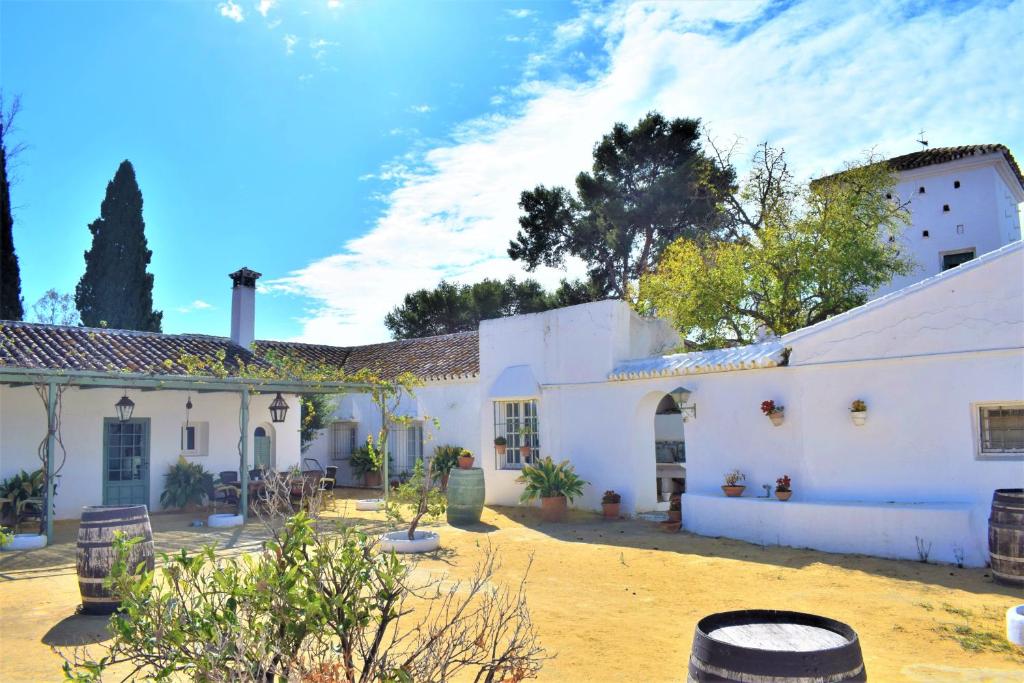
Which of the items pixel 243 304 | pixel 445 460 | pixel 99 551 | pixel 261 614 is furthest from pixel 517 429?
pixel 261 614

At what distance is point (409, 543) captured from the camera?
34.9 feet

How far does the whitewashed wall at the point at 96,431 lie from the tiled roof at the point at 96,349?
1.02m

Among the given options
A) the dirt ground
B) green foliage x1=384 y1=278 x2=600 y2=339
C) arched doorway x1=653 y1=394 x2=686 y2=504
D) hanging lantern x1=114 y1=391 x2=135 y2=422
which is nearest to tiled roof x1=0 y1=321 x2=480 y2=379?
hanging lantern x1=114 y1=391 x2=135 y2=422

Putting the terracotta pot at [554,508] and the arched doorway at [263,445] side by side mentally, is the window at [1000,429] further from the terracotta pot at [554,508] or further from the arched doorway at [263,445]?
the arched doorway at [263,445]

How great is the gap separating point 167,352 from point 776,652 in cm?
1574

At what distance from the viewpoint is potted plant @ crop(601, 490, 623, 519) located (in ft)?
45.0

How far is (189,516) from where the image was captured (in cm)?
1538

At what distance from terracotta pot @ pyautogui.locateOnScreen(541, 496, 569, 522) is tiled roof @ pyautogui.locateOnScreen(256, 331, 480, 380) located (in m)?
5.81

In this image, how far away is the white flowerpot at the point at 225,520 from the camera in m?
13.8

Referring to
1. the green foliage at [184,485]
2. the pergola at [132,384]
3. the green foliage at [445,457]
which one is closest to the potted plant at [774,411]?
the pergola at [132,384]

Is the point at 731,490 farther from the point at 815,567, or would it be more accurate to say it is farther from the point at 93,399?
the point at 93,399

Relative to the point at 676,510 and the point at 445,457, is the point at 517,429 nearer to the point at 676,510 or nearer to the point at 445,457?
the point at 445,457

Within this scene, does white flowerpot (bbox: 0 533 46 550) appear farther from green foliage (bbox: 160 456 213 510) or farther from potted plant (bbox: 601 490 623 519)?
potted plant (bbox: 601 490 623 519)

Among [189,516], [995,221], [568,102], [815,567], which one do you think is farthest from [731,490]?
[995,221]
